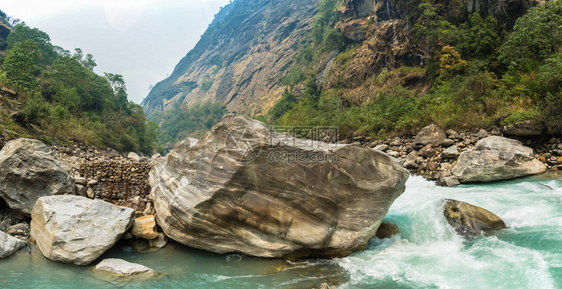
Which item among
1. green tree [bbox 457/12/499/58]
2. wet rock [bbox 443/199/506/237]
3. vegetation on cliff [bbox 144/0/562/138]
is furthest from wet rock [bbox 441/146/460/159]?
green tree [bbox 457/12/499/58]

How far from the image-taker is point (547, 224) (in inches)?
290

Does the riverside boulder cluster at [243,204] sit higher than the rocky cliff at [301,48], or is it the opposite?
the rocky cliff at [301,48]

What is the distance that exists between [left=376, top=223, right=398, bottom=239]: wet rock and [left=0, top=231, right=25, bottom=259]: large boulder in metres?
9.49

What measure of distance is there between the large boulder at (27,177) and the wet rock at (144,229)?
268 cm

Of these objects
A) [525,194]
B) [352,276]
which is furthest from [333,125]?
[352,276]

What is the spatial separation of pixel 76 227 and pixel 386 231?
827 cm

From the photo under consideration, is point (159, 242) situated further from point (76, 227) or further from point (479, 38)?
point (479, 38)

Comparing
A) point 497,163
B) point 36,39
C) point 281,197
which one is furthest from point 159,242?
point 36,39

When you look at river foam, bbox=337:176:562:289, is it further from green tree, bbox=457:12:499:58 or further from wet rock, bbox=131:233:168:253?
green tree, bbox=457:12:499:58

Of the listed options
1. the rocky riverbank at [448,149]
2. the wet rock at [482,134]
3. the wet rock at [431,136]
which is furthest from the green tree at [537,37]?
the wet rock at [431,136]

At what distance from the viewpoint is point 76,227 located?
6.94 meters

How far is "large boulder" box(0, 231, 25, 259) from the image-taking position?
21.9 feet

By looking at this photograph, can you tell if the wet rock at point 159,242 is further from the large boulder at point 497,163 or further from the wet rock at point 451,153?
the wet rock at point 451,153

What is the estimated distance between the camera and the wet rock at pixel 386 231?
8.04 metres
